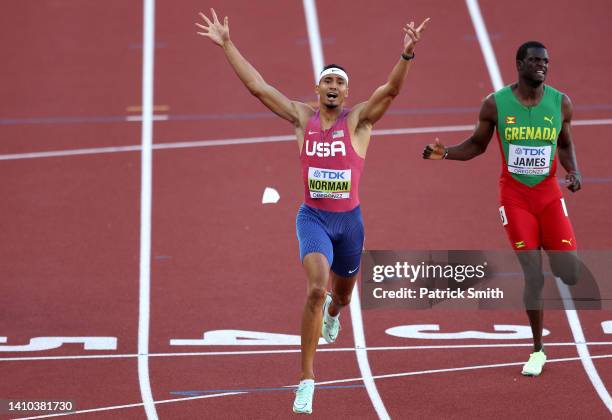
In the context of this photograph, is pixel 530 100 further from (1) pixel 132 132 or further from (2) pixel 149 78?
(2) pixel 149 78

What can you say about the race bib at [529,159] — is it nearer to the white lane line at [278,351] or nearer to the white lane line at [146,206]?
the white lane line at [278,351]

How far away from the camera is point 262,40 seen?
1784cm

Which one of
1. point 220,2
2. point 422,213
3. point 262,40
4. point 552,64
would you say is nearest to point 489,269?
point 422,213

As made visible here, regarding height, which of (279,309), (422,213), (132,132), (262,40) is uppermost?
(262,40)

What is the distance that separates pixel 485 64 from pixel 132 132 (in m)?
4.59

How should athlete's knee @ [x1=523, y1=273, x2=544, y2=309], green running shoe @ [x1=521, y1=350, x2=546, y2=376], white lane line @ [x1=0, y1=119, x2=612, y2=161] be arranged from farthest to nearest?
white lane line @ [x1=0, y1=119, x2=612, y2=161] → green running shoe @ [x1=521, y1=350, x2=546, y2=376] → athlete's knee @ [x1=523, y1=273, x2=544, y2=309]

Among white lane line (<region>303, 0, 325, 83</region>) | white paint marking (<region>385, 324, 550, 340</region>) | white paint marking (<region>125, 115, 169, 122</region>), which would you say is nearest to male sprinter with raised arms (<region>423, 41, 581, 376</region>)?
white paint marking (<region>385, 324, 550, 340</region>)

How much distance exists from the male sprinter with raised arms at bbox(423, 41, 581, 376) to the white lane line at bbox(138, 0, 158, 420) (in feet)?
9.03

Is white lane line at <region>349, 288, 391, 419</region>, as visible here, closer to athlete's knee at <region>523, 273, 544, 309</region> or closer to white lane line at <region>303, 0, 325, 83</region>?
athlete's knee at <region>523, 273, 544, 309</region>

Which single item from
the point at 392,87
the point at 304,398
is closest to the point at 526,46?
the point at 392,87

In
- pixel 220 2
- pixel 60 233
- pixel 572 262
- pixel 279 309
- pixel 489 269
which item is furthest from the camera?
pixel 220 2

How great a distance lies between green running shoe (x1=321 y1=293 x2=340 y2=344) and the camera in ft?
34.7

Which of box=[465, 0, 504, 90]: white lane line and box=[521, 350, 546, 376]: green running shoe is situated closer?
box=[521, 350, 546, 376]: green running shoe

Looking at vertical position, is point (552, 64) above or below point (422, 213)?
above
